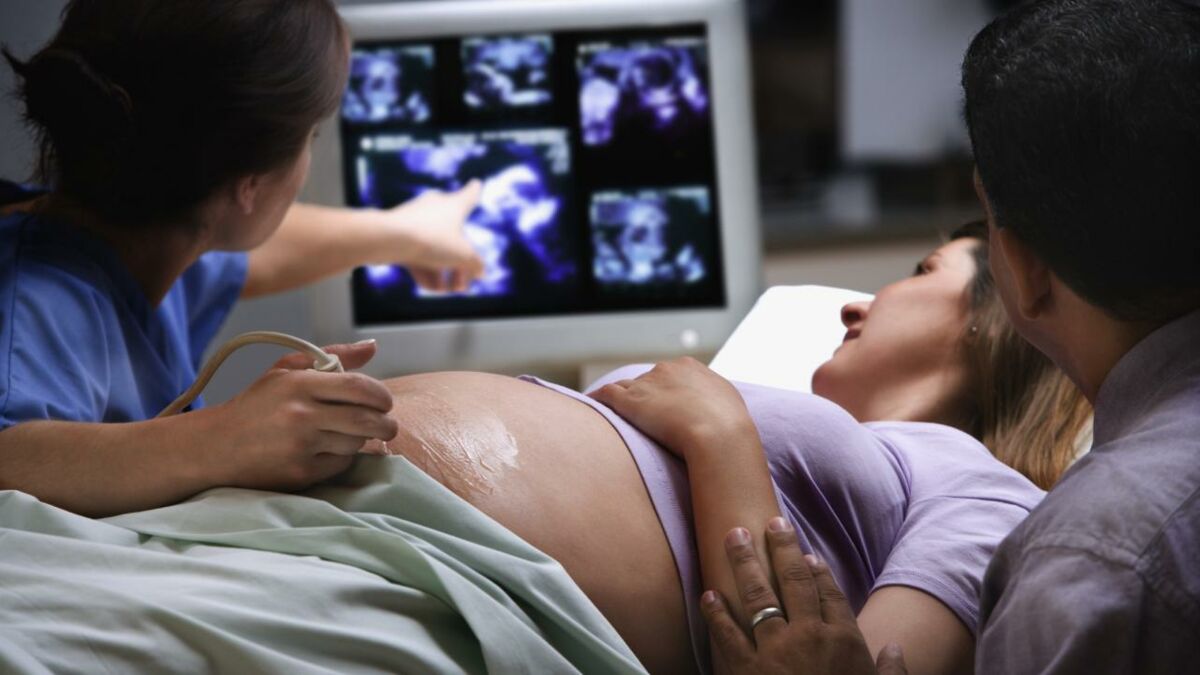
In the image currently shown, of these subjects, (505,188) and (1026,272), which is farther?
(505,188)

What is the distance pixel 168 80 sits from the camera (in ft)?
4.38

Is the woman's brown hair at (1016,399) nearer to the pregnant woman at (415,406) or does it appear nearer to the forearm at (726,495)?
the pregnant woman at (415,406)

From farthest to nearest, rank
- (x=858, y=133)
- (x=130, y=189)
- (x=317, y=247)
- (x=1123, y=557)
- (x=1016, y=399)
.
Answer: (x=858, y=133), (x=317, y=247), (x=1016, y=399), (x=130, y=189), (x=1123, y=557)

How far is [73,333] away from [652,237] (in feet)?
3.28

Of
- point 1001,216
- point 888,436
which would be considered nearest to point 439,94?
point 888,436

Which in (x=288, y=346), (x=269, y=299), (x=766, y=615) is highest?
(x=288, y=346)

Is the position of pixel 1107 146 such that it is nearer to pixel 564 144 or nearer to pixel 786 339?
pixel 786 339

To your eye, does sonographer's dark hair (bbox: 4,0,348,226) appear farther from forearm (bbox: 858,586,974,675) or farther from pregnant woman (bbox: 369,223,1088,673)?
forearm (bbox: 858,586,974,675)

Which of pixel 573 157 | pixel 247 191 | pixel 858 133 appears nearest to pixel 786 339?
pixel 573 157

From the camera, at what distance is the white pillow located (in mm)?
1769

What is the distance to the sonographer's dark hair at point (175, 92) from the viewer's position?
1.33 meters

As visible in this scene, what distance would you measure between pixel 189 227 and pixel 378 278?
69 cm

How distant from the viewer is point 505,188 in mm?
2121

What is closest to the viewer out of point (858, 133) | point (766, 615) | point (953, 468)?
point (766, 615)
